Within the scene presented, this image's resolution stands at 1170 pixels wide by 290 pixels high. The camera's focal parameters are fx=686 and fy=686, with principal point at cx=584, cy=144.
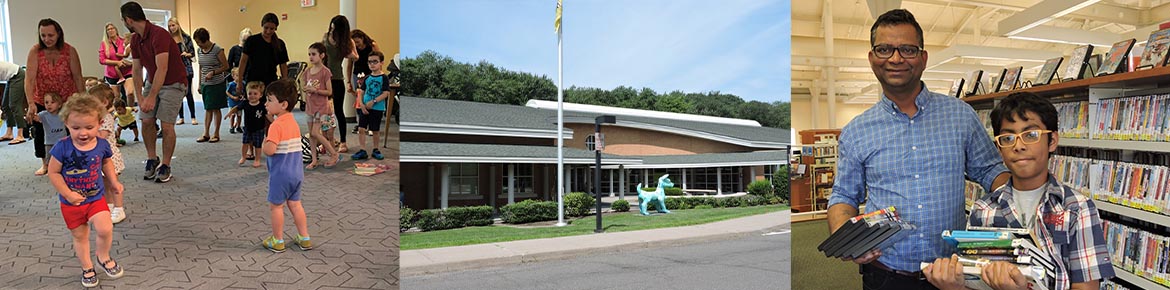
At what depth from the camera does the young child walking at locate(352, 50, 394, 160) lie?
135 inches

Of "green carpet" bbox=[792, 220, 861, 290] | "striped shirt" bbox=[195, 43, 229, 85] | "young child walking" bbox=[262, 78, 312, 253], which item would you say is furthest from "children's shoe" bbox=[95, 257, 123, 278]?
"green carpet" bbox=[792, 220, 861, 290]

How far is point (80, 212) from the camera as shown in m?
2.69

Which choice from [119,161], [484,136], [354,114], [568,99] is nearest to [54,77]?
[119,161]

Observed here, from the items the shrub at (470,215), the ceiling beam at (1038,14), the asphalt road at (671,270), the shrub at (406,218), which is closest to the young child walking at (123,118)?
the shrub at (406,218)

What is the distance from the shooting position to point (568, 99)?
448 centimetres

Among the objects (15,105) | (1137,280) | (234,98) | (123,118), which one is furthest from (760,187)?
(15,105)

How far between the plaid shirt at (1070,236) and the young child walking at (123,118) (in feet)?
10.5

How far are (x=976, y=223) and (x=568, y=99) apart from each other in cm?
292

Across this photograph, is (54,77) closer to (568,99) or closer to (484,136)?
(484,136)

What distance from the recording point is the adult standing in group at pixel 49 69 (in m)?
2.70

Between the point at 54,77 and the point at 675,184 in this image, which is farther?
the point at 675,184

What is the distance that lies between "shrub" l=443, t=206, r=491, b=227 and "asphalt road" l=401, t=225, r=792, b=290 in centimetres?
45

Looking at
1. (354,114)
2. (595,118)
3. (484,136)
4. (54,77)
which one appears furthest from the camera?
(595,118)

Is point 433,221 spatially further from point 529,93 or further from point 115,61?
point 115,61
